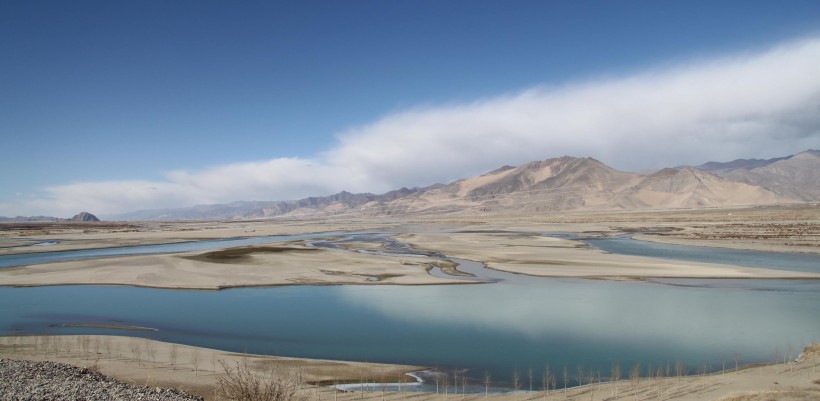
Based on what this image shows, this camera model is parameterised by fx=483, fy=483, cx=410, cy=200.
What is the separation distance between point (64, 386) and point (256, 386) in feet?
17.1

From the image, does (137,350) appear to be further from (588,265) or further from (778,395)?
(588,265)

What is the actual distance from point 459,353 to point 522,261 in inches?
1110

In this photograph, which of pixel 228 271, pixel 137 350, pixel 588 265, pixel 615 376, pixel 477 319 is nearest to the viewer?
pixel 615 376

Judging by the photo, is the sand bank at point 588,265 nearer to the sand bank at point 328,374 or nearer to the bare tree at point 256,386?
the sand bank at point 328,374

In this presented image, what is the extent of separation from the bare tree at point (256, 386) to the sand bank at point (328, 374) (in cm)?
35

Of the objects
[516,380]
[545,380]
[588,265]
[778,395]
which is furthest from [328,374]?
[588,265]

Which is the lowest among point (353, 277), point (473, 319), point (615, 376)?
point (615, 376)

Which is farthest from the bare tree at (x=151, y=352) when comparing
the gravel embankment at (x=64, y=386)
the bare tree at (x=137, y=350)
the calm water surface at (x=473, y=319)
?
the gravel embankment at (x=64, y=386)

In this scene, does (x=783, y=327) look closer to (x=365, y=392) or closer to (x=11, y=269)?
(x=365, y=392)

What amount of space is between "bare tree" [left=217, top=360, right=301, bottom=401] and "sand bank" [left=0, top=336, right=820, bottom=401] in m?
0.35

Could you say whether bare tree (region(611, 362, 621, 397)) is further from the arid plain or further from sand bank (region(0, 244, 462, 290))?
sand bank (region(0, 244, 462, 290))

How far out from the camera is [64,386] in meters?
12.0

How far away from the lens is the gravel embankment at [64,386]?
448 inches

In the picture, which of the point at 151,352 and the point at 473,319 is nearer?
the point at 151,352
